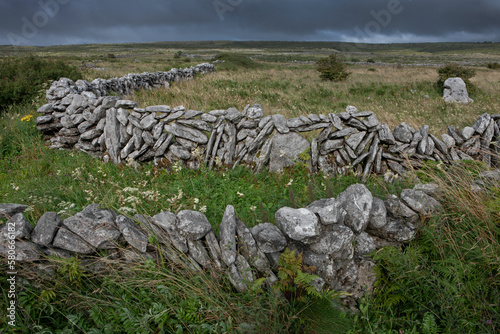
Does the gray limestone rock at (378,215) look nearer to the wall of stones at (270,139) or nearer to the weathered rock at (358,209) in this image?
the weathered rock at (358,209)

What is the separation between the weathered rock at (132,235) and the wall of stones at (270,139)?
9.21 ft

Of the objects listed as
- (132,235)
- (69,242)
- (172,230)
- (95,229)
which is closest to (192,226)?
(172,230)

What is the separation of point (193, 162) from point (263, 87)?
11.6m

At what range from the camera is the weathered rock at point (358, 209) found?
141 inches

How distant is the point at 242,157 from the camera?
6941mm

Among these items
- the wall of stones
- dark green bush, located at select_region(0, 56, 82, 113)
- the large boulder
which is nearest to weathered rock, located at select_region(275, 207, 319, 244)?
the wall of stones

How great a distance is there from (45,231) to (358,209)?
12.0ft

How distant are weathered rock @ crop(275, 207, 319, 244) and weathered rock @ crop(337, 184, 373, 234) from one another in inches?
19.5

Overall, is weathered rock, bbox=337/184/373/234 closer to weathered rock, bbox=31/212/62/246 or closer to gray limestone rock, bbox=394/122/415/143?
weathered rock, bbox=31/212/62/246

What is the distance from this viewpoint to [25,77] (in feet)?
39.6

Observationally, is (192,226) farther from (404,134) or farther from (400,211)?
(404,134)

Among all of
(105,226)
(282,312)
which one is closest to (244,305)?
(282,312)

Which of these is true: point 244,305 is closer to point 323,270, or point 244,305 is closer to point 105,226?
point 323,270

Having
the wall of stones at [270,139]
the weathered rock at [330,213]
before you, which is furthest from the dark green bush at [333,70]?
the weathered rock at [330,213]
